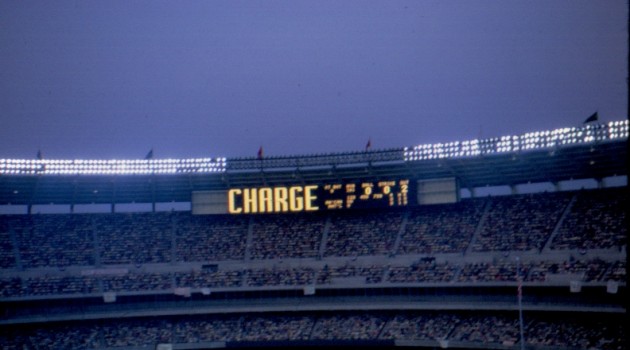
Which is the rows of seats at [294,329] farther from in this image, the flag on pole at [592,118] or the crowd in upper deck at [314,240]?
the flag on pole at [592,118]

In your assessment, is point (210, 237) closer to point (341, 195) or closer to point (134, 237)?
point (134, 237)

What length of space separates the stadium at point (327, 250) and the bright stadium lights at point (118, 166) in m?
0.15

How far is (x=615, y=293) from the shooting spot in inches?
1858

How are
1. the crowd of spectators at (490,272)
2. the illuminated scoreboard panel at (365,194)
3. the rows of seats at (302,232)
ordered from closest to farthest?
the crowd of spectators at (490,272)
the rows of seats at (302,232)
the illuminated scoreboard panel at (365,194)

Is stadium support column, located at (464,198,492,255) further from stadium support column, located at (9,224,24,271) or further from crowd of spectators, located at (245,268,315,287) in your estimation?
stadium support column, located at (9,224,24,271)

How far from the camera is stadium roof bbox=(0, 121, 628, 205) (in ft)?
179

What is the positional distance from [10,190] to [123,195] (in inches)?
409

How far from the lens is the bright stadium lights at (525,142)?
50.8 metres

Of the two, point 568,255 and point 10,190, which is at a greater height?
point 10,190

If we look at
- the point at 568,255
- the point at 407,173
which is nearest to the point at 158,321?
the point at 407,173

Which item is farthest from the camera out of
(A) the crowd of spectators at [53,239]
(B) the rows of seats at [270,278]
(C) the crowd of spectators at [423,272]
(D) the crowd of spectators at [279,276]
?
(A) the crowd of spectators at [53,239]

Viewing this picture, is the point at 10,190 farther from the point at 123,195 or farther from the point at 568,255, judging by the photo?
the point at 568,255

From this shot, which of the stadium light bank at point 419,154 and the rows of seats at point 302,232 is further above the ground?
the stadium light bank at point 419,154

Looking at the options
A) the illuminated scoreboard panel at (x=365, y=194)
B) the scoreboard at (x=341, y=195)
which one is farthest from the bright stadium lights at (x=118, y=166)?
the illuminated scoreboard panel at (x=365, y=194)
